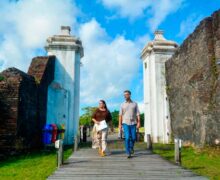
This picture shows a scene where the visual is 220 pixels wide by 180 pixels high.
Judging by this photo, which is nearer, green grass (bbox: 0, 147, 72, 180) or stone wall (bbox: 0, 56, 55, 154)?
green grass (bbox: 0, 147, 72, 180)

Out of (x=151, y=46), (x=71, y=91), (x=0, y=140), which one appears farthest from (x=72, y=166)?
(x=151, y=46)

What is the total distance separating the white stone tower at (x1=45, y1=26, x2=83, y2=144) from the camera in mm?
16141

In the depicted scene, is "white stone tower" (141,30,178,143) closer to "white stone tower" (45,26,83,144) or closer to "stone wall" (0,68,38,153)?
"white stone tower" (45,26,83,144)

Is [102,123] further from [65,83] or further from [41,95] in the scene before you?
[65,83]

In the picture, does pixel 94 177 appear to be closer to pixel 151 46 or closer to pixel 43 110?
pixel 43 110

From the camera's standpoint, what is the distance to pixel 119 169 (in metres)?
7.09

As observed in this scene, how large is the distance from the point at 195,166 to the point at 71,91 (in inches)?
374

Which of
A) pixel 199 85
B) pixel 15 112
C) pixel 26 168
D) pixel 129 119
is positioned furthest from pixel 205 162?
pixel 15 112

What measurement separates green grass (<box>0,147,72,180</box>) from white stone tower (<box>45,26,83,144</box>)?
19.4ft

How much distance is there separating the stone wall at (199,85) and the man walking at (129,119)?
144 inches

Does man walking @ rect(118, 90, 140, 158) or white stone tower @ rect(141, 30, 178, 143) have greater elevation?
white stone tower @ rect(141, 30, 178, 143)

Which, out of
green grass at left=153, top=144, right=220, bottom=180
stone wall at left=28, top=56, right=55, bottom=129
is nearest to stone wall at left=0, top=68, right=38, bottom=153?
stone wall at left=28, top=56, right=55, bottom=129

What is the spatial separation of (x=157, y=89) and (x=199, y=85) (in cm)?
520

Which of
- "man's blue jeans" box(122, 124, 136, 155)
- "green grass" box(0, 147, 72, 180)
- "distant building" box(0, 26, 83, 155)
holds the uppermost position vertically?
"distant building" box(0, 26, 83, 155)
